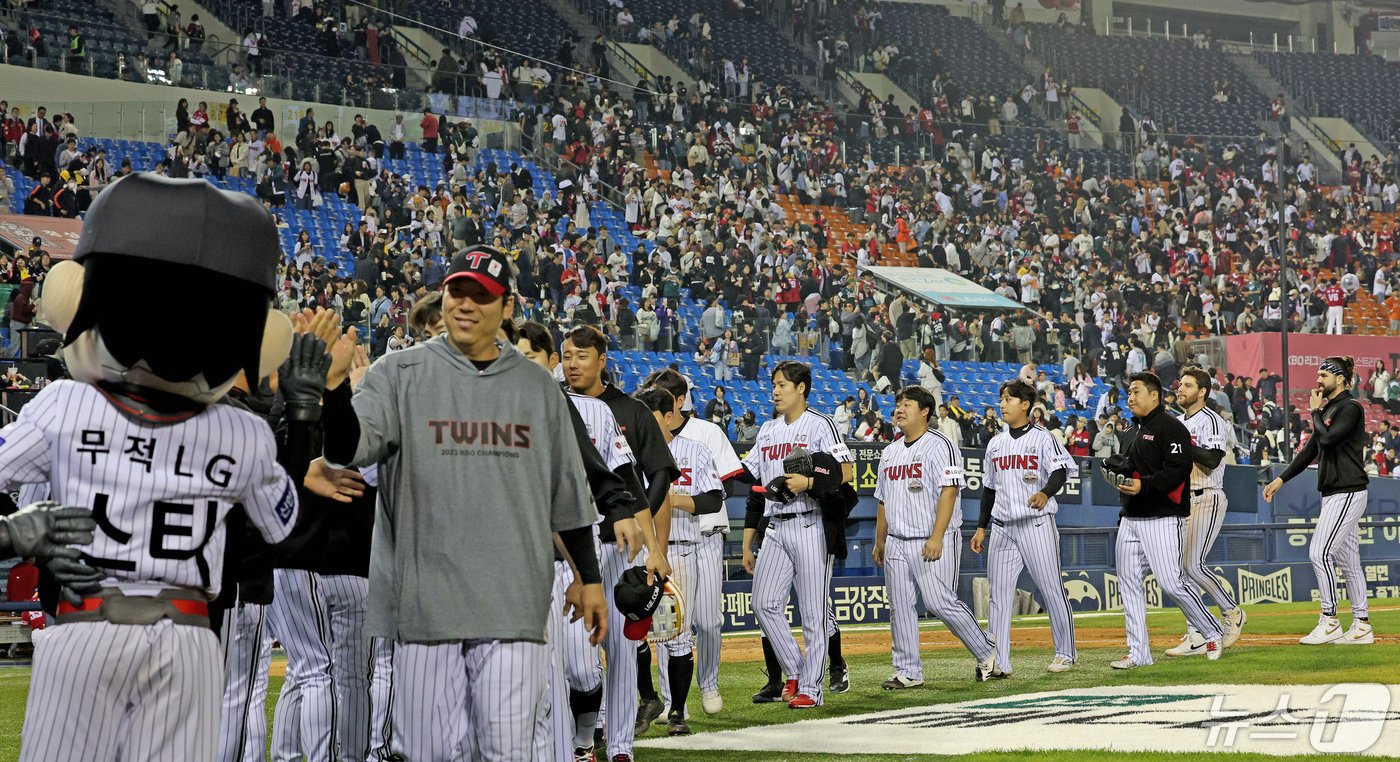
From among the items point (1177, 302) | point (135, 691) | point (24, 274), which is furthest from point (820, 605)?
point (1177, 302)

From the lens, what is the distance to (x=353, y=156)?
27.0 metres

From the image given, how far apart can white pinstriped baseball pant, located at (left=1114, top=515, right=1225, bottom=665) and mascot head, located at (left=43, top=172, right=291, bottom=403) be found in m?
8.90

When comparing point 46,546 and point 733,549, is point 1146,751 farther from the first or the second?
point 733,549

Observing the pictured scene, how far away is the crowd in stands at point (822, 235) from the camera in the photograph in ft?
79.4

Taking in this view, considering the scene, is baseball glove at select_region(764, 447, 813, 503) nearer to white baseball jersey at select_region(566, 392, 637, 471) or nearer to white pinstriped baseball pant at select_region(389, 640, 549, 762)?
white baseball jersey at select_region(566, 392, 637, 471)

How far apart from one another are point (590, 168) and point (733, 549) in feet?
44.9

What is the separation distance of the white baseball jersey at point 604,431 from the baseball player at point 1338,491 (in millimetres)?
7410

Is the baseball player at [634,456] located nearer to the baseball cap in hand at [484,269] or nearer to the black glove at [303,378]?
the baseball cap in hand at [484,269]

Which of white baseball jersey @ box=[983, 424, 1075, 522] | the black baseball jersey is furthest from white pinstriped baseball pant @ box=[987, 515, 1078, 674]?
the black baseball jersey

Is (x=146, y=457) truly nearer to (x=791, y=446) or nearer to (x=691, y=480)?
(x=691, y=480)

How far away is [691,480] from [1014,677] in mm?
3511

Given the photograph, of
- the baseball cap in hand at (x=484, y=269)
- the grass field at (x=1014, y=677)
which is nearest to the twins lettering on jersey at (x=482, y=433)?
the baseball cap in hand at (x=484, y=269)

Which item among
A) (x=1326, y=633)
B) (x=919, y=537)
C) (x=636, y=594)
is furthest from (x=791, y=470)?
(x=1326, y=633)

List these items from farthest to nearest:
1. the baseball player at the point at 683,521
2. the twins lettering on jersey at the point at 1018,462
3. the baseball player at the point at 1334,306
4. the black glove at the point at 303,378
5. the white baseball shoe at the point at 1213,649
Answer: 1. the baseball player at the point at 1334,306
2. the white baseball shoe at the point at 1213,649
3. the twins lettering on jersey at the point at 1018,462
4. the baseball player at the point at 683,521
5. the black glove at the point at 303,378
